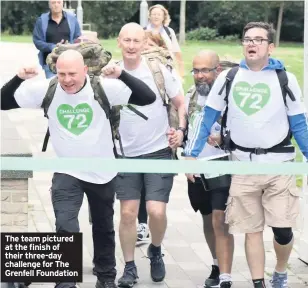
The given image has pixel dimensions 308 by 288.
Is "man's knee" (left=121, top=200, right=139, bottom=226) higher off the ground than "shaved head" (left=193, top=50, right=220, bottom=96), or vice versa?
"shaved head" (left=193, top=50, right=220, bottom=96)

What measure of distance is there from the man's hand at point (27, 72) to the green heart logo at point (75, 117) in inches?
11.3

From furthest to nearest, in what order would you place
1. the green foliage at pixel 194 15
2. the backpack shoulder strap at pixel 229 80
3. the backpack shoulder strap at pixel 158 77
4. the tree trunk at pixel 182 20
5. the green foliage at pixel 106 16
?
the green foliage at pixel 106 16
the tree trunk at pixel 182 20
the green foliage at pixel 194 15
the backpack shoulder strap at pixel 158 77
the backpack shoulder strap at pixel 229 80

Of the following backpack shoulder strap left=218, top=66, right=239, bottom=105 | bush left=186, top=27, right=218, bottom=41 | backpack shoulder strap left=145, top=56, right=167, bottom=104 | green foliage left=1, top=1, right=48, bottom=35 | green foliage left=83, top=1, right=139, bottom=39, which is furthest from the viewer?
bush left=186, top=27, right=218, bottom=41

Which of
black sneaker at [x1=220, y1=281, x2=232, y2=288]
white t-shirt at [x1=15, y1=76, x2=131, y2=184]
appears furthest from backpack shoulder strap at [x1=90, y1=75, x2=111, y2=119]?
black sneaker at [x1=220, y1=281, x2=232, y2=288]

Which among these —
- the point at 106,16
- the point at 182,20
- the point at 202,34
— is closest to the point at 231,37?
the point at 202,34

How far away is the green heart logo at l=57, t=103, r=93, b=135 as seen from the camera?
545 centimetres

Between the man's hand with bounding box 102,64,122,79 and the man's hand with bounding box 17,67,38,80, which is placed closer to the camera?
the man's hand with bounding box 17,67,38,80

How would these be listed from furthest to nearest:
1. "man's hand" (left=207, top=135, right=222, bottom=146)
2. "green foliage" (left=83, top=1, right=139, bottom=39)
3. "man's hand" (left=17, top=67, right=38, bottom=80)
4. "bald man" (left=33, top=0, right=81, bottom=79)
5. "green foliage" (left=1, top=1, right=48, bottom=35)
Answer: "green foliage" (left=83, top=1, right=139, bottom=39)
"green foliage" (left=1, top=1, right=48, bottom=35)
"bald man" (left=33, top=0, right=81, bottom=79)
"man's hand" (left=207, top=135, right=222, bottom=146)
"man's hand" (left=17, top=67, right=38, bottom=80)

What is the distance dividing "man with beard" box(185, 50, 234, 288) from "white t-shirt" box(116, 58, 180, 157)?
0.18m

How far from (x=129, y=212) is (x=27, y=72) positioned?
4.57 feet

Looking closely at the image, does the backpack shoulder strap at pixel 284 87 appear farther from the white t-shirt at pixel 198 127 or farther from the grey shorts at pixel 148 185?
the grey shorts at pixel 148 185

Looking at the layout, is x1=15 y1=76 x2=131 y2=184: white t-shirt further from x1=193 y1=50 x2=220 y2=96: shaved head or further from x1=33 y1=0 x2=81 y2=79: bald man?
x1=33 y1=0 x2=81 y2=79: bald man

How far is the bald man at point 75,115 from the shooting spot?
5.41 m

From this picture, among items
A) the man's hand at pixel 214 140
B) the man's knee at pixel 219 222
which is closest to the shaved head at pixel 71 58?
the man's hand at pixel 214 140
